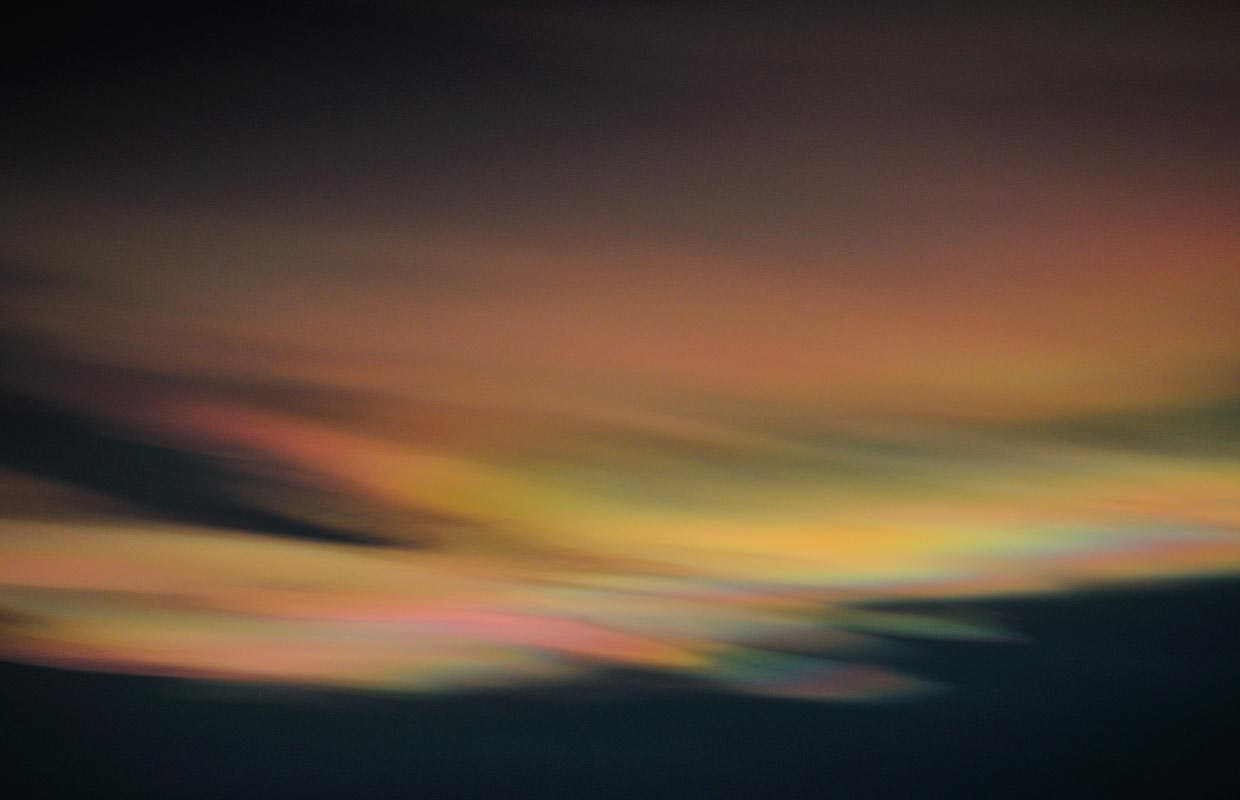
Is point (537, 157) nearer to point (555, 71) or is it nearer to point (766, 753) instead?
point (555, 71)

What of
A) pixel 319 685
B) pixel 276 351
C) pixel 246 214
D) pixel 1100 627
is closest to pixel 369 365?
pixel 276 351

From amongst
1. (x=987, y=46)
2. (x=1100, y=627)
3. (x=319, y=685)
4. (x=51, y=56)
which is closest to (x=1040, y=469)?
(x=1100, y=627)

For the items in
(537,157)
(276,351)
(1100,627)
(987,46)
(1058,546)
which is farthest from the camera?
(1100,627)

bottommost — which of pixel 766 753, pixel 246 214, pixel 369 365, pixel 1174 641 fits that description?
pixel 766 753

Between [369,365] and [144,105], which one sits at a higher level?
[144,105]

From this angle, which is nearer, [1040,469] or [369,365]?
[369,365]

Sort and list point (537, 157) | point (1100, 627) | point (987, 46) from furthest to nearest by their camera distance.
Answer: point (1100, 627)
point (537, 157)
point (987, 46)

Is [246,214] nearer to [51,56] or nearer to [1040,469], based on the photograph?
[51,56]
